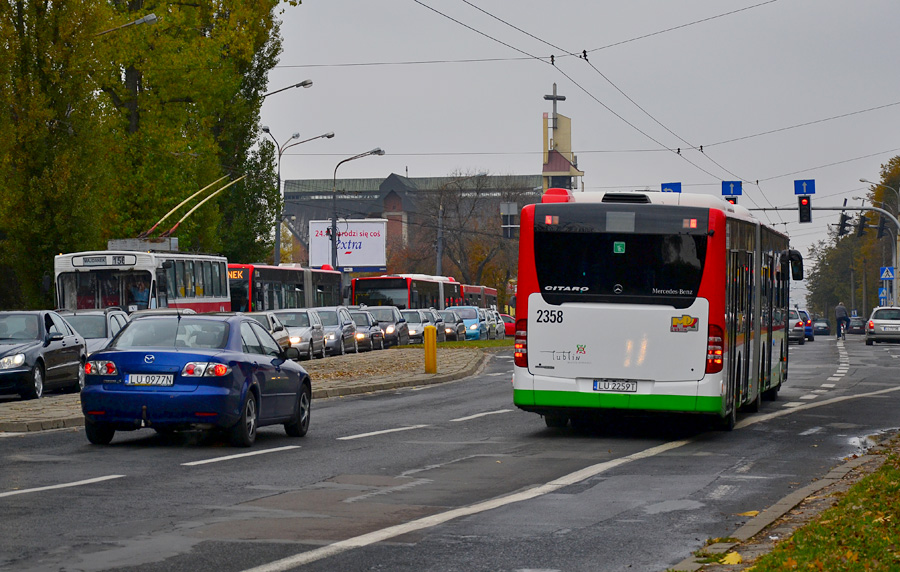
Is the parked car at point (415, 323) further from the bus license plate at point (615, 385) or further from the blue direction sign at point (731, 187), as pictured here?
the bus license plate at point (615, 385)

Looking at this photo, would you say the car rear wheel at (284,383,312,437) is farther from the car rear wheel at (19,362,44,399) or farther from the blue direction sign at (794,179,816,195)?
the blue direction sign at (794,179,816,195)

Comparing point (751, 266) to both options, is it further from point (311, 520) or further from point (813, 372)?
point (813, 372)

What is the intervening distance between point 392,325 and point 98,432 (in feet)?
123

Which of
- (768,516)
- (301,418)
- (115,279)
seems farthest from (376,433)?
(115,279)

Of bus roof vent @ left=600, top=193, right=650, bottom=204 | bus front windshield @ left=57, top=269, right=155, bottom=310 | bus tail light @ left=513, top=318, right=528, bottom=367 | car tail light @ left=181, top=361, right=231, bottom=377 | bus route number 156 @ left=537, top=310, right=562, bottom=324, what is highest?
bus roof vent @ left=600, top=193, right=650, bottom=204

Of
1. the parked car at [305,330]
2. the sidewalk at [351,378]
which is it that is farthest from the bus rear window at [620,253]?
the parked car at [305,330]

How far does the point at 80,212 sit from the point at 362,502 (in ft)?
101

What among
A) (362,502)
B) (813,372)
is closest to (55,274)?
(813,372)

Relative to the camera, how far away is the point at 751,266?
1917 cm

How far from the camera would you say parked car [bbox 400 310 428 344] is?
56.1m

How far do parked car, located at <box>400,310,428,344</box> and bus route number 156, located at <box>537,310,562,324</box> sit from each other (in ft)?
130

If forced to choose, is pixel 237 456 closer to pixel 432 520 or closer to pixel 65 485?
pixel 65 485

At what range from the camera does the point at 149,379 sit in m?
14.7

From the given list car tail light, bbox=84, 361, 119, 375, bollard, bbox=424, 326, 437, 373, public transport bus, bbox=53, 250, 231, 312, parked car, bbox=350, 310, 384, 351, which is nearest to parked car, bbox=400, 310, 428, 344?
parked car, bbox=350, 310, 384, 351
